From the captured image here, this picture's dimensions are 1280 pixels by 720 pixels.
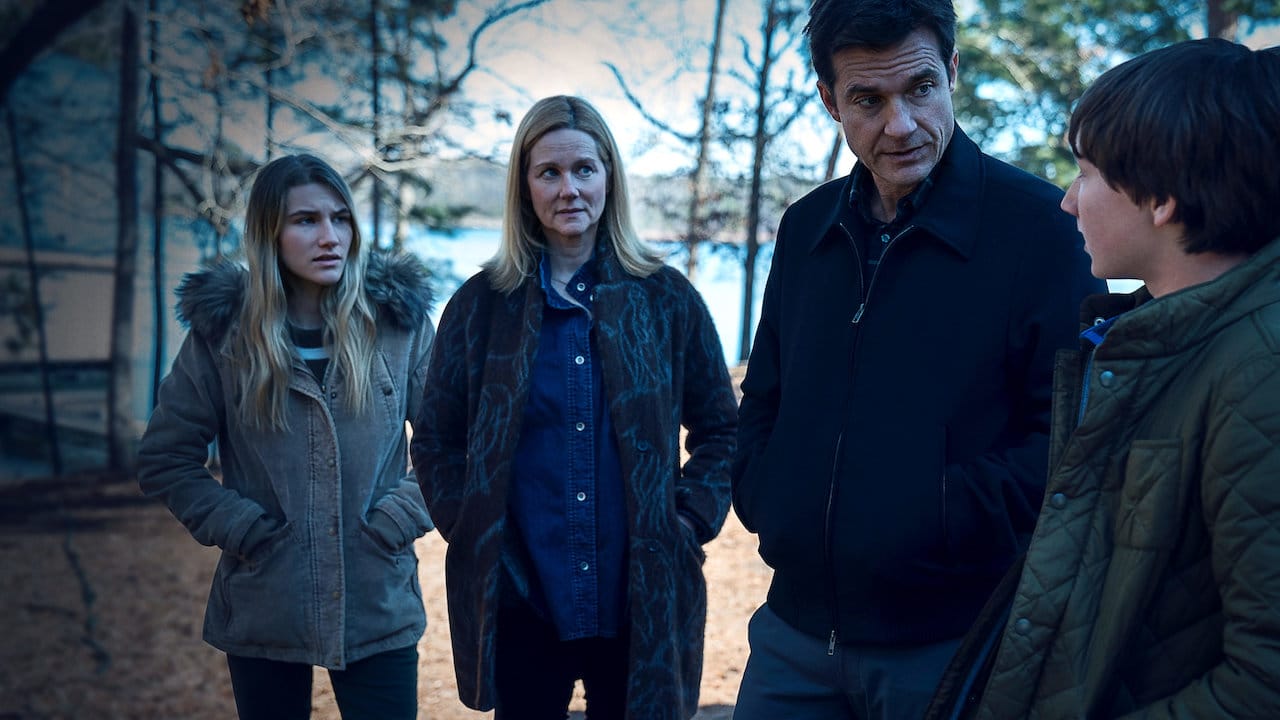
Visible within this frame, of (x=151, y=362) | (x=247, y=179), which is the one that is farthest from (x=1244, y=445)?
(x=151, y=362)

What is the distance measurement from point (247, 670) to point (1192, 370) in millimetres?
2319

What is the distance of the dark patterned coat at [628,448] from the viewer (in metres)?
2.34

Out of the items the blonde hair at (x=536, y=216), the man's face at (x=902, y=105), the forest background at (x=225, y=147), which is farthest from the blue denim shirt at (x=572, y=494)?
the forest background at (x=225, y=147)

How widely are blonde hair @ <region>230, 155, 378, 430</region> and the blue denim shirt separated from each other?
22.8 inches

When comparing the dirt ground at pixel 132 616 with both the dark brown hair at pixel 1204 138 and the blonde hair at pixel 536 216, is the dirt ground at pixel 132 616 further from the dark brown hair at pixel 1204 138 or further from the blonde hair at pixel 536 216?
the dark brown hair at pixel 1204 138

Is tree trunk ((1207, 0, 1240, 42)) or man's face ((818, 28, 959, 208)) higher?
tree trunk ((1207, 0, 1240, 42))

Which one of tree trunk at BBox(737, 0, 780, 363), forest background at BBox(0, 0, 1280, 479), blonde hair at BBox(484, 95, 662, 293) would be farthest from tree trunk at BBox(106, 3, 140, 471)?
blonde hair at BBox(484, 95, 662, 293)

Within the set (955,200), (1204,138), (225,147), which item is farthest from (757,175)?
(1204,138)

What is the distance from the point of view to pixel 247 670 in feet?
8.41

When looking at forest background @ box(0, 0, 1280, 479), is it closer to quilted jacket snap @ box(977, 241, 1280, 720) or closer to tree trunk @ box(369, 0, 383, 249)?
tree trunk @ box(369, 0, 383, 249)

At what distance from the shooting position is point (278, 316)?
8.78 feet

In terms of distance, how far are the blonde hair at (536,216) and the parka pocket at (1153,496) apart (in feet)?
5.06

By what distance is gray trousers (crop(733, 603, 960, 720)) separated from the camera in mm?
1653

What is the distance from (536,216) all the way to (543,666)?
1157 mm
